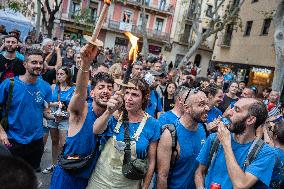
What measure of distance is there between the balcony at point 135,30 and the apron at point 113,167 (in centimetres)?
4031

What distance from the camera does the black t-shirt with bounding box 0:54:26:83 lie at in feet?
17.4

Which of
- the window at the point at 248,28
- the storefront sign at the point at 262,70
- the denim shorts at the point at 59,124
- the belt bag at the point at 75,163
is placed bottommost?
the denim shorts at the point at 59,124

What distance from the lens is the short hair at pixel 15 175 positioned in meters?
1.28

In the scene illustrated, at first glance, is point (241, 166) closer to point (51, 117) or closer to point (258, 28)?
point (51, 117)

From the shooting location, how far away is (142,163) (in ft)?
10.1

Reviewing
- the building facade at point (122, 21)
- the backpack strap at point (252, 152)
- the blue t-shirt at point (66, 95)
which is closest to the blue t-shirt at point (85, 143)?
the backpack strap at point (252, 152)

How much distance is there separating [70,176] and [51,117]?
176cm

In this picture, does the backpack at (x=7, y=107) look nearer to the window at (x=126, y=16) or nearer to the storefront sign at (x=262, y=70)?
the storefront sign at (x=262, y=70)

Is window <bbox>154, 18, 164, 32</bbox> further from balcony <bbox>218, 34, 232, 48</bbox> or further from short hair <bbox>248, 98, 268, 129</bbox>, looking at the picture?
short hair <bbox>248, 98, 268, 129</bbox>

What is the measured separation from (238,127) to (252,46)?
23.1 m

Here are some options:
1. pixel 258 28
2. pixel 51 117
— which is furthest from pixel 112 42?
pixel 51 117

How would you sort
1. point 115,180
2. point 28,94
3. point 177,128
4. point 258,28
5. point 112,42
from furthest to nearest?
1. point 112,42
2. point 258,28
3. point 28,94
4. point 177,128
5. point 115,180

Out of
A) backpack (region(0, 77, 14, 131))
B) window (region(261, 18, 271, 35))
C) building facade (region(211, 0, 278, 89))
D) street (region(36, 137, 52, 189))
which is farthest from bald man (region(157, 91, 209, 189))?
window (region(261, 18, 271, 35))

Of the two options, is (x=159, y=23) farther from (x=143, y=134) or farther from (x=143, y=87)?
(x=143, y=134)
